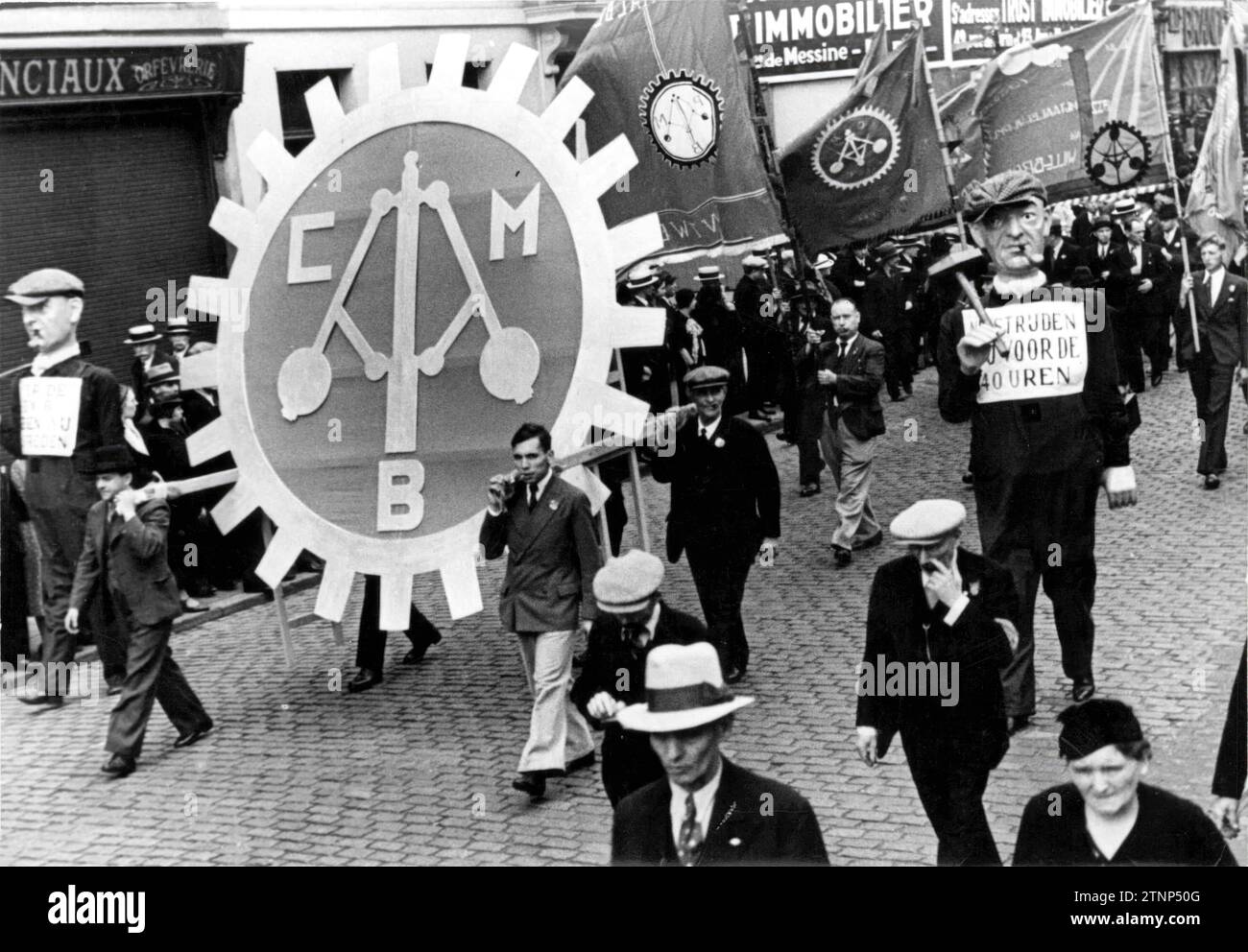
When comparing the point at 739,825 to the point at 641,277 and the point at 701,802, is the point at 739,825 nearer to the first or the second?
the point at 701,802

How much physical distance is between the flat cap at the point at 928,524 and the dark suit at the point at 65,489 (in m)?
4.70

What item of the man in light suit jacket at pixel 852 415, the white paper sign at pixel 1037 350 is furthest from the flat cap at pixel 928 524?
the man in light suit jacket at pixel 852 415

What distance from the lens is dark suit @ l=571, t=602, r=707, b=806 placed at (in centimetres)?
609

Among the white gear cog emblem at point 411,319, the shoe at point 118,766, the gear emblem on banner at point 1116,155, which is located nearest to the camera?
the white gear cog emblem at point 411,319

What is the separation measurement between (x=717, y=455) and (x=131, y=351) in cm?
423

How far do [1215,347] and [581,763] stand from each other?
249 inches

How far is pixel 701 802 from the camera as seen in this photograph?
16.4 ft

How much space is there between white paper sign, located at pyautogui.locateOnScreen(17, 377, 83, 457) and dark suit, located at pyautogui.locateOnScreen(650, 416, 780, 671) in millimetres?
3207

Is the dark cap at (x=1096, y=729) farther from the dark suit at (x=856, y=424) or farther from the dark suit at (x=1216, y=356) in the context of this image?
the dark suit at (x=1216, y=356)

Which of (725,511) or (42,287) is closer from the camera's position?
(42,287)

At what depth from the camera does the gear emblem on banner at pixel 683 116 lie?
34.4ft

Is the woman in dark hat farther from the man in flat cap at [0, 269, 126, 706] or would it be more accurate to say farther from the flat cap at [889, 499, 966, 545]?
the man in flat cap at [0, 269, 126, 706]

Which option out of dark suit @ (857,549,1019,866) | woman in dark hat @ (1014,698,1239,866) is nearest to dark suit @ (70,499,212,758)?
dark suit @ (857,549,1019,866)

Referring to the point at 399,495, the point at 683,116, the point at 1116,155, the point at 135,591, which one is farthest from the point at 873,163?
the point at 135,591
